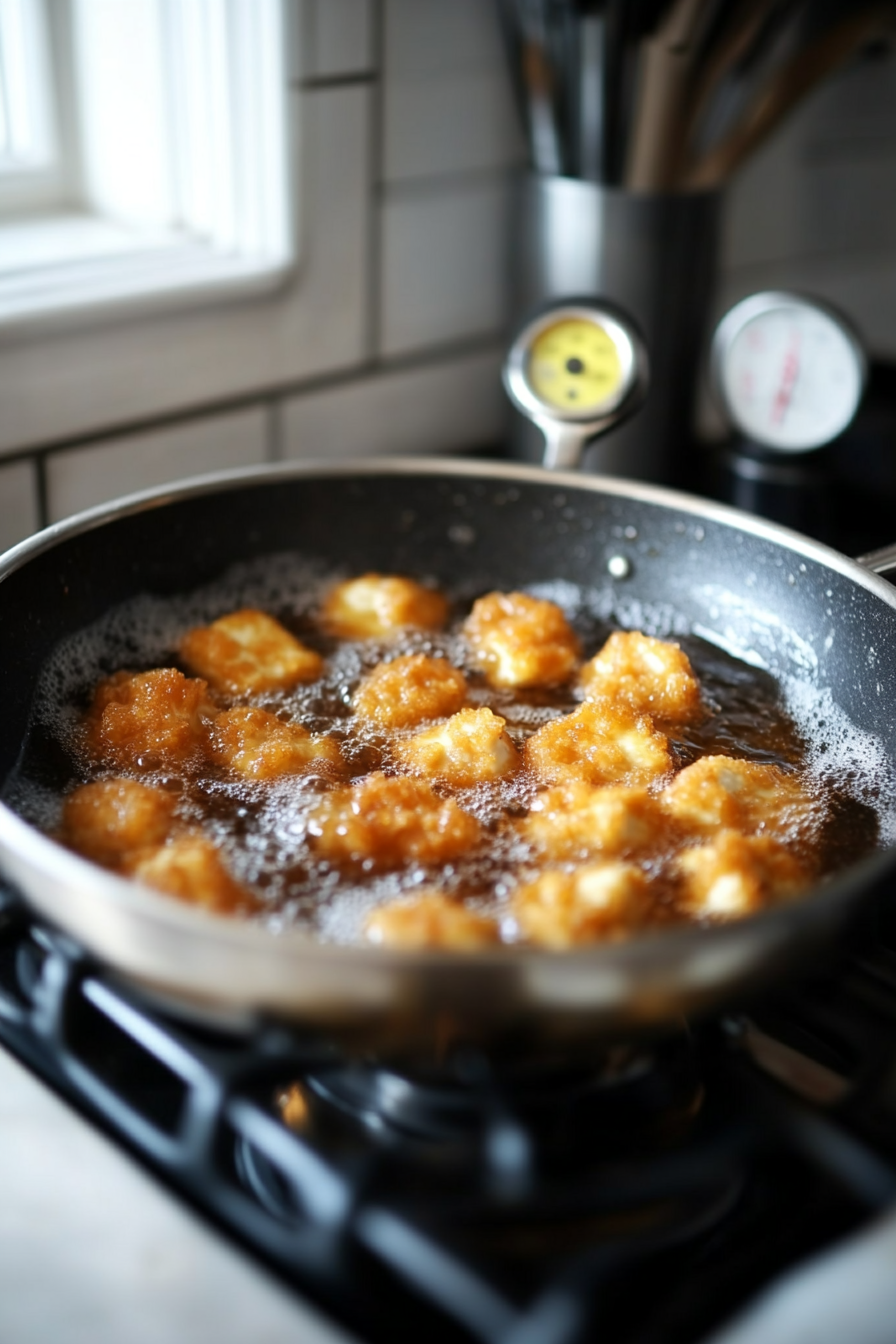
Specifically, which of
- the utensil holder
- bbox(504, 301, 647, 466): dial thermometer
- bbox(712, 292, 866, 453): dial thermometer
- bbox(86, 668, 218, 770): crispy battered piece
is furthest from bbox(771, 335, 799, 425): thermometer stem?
bbox(86, 668, 218, 770): crispy battered piece

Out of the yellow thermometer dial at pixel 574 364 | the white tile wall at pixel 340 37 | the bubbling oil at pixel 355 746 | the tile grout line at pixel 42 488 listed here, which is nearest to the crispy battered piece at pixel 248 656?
the bubbling oil at pixel 355 746

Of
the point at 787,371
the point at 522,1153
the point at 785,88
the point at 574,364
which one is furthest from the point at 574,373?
the point at 522,1153

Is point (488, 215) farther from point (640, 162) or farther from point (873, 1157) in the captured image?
point (873, 1157)

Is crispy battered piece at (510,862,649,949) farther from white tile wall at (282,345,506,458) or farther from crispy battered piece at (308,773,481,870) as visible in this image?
white tile wall at (282,345,506,458)

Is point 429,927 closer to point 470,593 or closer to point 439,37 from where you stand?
point 470,593

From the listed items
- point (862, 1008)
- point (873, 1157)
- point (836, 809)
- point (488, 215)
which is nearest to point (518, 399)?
point (488, 215)

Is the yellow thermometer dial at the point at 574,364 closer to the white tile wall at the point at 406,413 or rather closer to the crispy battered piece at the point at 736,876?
the white tile wall at the point at 406,413
